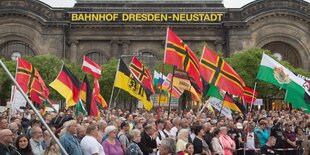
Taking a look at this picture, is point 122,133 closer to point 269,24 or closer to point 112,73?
point 112,73

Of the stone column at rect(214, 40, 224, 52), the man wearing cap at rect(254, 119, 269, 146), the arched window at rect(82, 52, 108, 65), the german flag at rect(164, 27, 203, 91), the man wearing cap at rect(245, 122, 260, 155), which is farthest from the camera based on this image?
the arched window at rect(82, 52, 108, 65)

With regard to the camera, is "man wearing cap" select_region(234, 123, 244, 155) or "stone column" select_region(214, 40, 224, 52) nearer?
"man wearing cap" select_region(234, 123, 244, 155)

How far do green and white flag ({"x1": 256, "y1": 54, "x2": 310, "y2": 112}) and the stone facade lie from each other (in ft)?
150

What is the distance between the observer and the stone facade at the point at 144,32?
62.5 meters

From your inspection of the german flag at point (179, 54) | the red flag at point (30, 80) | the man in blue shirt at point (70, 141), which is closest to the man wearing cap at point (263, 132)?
the german flag at point (179, 54)

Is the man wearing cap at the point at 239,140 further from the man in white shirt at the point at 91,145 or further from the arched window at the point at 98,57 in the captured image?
the arched window at the point at 98,57

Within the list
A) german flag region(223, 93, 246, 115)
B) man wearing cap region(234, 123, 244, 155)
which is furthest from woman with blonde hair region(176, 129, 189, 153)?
german flag region(223, 93, 246, 115)

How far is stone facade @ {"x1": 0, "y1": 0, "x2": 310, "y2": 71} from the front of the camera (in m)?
62.5

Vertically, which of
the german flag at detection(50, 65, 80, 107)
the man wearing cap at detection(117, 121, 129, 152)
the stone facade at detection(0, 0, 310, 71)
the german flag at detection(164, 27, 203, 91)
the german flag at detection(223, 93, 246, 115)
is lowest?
the man wearing cap at detection(117, 121, 129, 152)

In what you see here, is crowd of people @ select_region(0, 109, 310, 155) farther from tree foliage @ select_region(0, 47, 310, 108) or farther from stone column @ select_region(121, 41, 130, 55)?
stone column @ select_region(121, 41, 130, 55)

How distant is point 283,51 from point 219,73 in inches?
1960

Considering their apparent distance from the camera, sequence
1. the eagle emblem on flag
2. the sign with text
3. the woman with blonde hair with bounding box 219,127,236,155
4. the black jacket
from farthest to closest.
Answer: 1. the sign with text
2. the eagle emblem on flag
3. the woman with blonde hair with bounding box 219,127,236,155
4. the black jacket

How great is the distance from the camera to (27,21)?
2467 inches

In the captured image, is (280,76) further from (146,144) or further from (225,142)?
(146,144)
